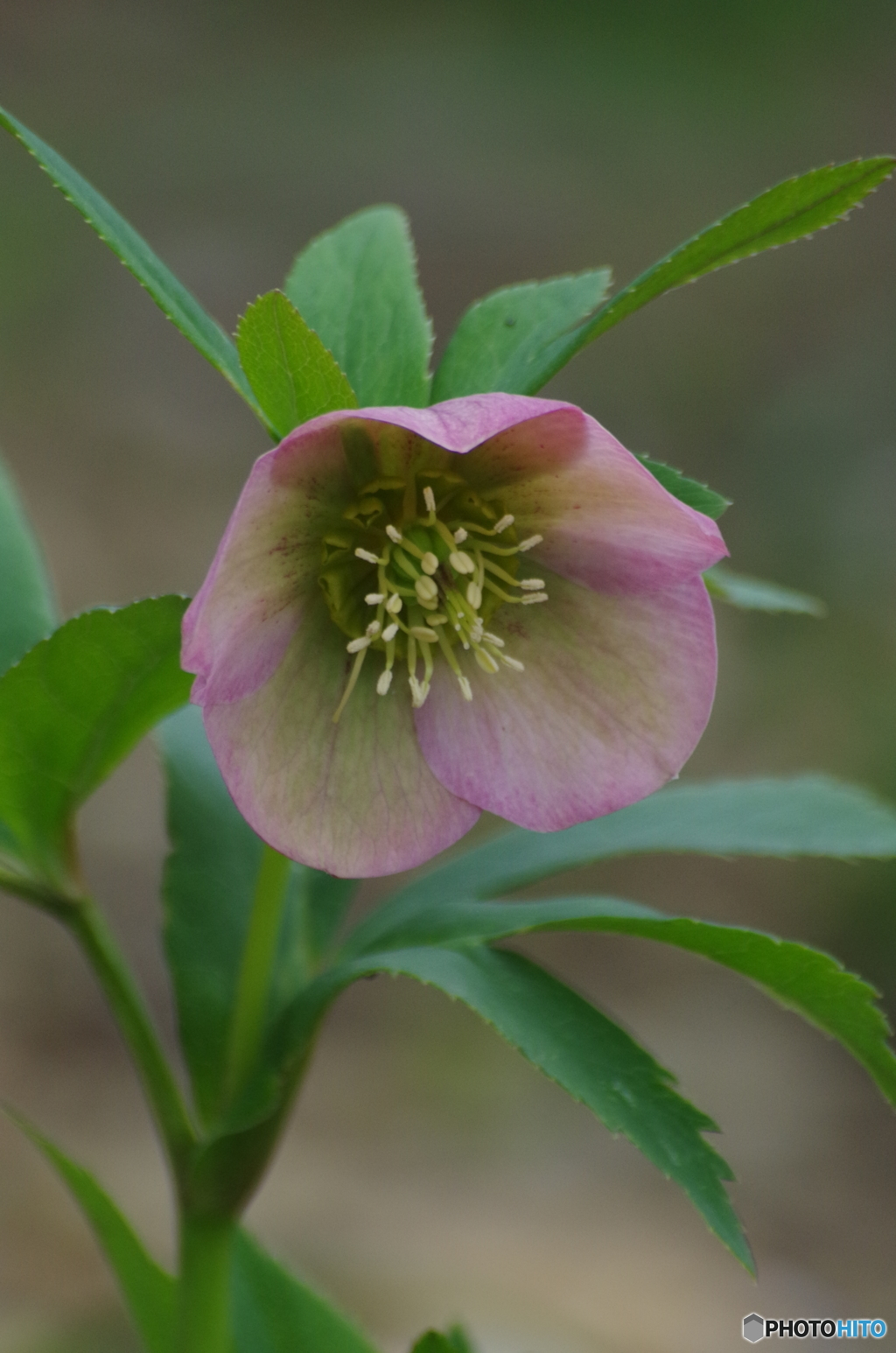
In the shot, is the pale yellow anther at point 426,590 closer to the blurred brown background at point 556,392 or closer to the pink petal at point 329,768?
the pink petal at point 329,768

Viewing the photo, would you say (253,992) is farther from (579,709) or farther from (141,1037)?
(579,709)

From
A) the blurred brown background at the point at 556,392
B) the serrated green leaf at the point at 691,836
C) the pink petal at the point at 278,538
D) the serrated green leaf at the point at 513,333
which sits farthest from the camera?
the blurred brown background at the point at 556,392

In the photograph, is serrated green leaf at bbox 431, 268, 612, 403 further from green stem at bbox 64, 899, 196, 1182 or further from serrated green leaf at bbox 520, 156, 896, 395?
green stem at bbox 64, 899, 196, 1182

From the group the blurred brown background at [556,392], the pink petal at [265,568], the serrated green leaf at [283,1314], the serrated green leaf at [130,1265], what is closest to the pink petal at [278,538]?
the pink petal at [265,568]

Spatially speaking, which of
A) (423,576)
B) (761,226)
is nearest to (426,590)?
(423,576)

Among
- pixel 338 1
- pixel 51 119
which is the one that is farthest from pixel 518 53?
pixel 51 119

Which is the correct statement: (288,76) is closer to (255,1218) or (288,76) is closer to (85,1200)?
(255,1218)
